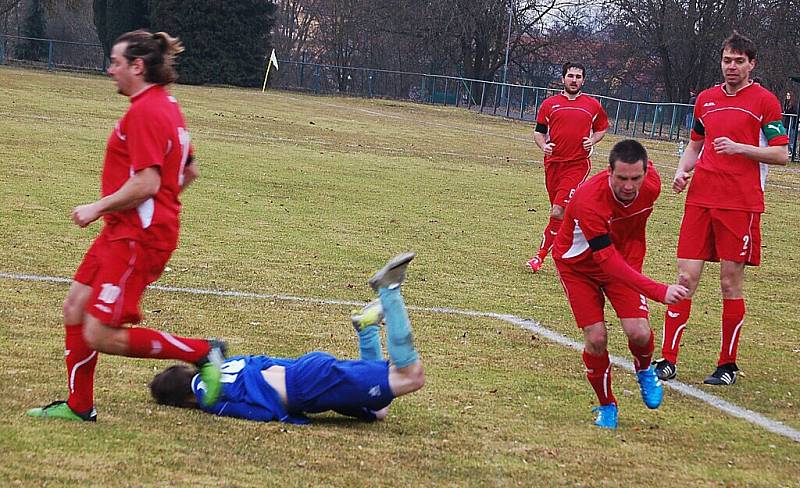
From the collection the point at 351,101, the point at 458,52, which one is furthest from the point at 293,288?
the point at 458,52

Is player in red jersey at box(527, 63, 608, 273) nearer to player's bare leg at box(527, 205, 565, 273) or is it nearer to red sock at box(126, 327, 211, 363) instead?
player's bare leg at box(527, 205, 565, 273)

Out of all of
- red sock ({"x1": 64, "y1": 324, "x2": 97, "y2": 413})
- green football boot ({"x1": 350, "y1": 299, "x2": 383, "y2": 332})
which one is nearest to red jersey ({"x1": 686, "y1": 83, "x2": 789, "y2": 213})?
green football boot ({"x1": 350, "y1": 299, "x2": 383, "y2": 332})

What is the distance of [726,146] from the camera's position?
24.3 feet

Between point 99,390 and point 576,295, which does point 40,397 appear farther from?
point 576,295

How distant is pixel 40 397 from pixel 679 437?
3.31 metres

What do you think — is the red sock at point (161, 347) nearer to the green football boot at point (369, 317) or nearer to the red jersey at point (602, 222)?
the green football boot at point (369, 317)

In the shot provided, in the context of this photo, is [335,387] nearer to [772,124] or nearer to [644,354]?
[644,354]

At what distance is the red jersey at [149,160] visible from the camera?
200 inches

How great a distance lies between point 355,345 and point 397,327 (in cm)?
212

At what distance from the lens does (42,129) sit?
23047 mm

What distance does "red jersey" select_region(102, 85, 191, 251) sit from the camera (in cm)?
509

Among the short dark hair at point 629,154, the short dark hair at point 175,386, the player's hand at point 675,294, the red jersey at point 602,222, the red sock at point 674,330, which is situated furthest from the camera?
the red sock at point 674,330

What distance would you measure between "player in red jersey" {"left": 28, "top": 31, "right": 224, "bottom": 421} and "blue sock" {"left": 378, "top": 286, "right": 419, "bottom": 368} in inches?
42.4

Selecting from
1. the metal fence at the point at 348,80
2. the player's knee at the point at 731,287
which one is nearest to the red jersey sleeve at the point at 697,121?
the player's knee at the point at 731,287
